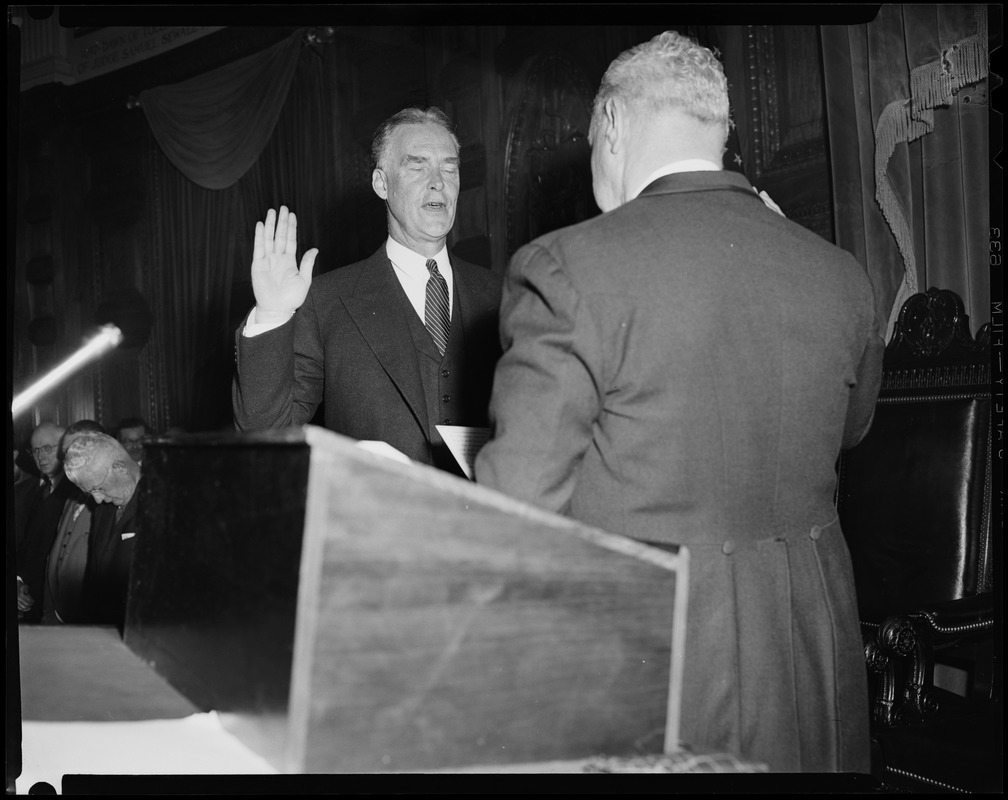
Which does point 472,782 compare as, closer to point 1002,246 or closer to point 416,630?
point 416,630

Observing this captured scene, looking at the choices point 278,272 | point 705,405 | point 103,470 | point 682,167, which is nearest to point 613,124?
point 682,167

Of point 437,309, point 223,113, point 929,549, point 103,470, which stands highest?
point 223,113

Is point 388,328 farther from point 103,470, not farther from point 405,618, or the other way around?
point 103,470

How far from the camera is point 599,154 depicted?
5.11ft

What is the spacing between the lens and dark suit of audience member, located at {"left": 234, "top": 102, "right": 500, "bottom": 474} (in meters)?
2.45

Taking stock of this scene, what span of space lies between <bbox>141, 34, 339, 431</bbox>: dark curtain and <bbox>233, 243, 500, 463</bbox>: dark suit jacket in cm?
363

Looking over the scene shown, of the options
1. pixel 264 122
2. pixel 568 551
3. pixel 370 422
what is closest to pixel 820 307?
pixel 568 551

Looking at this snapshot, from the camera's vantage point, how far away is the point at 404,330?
2500 millimetres

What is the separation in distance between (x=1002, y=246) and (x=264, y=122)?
556cm

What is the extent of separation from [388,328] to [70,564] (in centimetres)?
253

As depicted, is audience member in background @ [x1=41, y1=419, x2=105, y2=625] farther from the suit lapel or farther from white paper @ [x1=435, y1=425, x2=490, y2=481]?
white paper @ [x1=435, y1=425, x2=490, y2=481]

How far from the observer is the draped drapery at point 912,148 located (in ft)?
9.28

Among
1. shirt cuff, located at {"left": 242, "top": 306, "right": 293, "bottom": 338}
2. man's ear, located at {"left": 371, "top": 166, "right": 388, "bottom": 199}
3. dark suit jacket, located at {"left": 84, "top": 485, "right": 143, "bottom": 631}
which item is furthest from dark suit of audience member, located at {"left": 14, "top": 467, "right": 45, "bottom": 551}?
shirt cuff, located at {"left": 242, "top": 306, "right": 293, "bottom": 338}

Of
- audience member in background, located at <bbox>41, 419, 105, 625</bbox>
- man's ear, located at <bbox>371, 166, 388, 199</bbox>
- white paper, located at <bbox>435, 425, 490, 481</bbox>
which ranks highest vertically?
man's ear, located at <bbox>371, 166, 388, 199</bbox>
